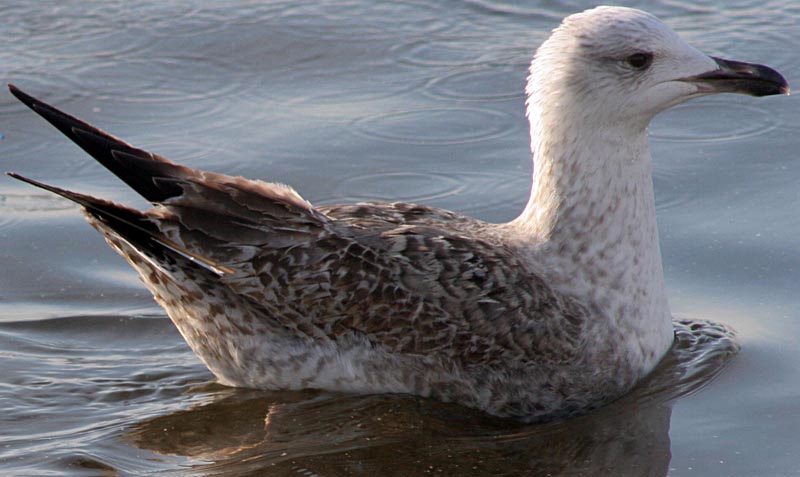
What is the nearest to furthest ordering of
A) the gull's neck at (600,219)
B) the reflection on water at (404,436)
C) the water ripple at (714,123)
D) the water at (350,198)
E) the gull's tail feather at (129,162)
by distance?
the reflection on water at (404,436) < the water at (350,198) < the gull's tail feather at (129,162) < the gull's neck at (600,219) < the water ripple at (714,123)

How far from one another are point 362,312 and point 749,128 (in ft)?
11.1

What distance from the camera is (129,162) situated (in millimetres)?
5891

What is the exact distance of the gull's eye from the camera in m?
5.93

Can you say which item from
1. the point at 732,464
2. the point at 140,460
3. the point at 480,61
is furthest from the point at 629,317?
Result: the point at 480,61

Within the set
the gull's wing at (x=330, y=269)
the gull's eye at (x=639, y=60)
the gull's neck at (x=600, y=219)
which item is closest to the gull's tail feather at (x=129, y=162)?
the gull's wing at (x=330, y=269)

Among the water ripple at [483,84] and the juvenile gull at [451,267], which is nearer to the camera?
the juvenile gull at [451,267]

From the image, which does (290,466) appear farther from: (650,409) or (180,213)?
(650,409)

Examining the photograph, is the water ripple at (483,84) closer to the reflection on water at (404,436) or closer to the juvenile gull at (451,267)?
the juvenile gull at (451,267)

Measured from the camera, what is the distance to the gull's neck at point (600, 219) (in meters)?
6.07

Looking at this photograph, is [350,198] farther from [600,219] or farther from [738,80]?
[738,80]

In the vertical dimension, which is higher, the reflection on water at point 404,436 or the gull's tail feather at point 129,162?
the gull's tail feather at point 129,162

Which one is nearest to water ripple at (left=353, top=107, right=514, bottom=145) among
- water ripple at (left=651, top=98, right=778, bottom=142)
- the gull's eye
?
water ripple at (left=651, top=98, right=778, bottom=142)

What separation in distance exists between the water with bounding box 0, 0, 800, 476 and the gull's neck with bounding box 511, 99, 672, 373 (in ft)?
1.17

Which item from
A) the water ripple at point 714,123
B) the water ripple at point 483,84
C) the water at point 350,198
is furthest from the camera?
the water ripple at point 483,84
